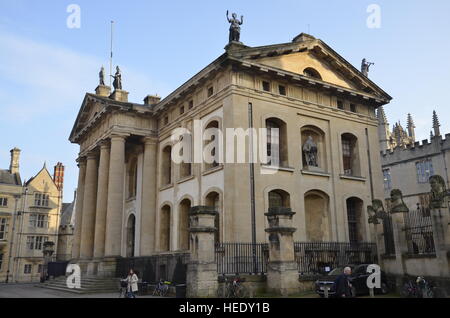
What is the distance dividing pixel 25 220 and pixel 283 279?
40618 mm

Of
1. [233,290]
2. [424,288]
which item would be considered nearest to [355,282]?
[424,288]

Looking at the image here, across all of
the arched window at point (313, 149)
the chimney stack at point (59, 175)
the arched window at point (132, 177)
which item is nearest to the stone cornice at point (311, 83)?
the arched window at point (313, 149)

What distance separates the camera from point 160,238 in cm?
2964

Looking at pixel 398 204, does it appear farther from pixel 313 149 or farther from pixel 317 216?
pixel 313 149

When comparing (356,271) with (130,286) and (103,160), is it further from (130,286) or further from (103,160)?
(103,160)

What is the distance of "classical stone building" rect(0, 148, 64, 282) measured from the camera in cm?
4725

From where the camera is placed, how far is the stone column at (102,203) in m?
30.1

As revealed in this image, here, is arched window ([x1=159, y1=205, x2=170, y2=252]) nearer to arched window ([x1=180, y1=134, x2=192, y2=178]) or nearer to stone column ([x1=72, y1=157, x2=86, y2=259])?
arched window ([x1=180, y1=134, x2=192, y2=178])

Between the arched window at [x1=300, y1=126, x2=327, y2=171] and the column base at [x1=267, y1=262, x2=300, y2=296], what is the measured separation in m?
9.38

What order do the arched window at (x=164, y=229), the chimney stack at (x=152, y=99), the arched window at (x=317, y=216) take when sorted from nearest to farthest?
the arched window at (x=317, y=216)
the arched window at (x=164, y=229)
the chimney stack at (x=152, y=99)

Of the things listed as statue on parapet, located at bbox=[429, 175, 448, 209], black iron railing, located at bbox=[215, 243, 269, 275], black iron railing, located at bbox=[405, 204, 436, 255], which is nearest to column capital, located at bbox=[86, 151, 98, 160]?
black iron railing, located at bbox=[215, 243, 269, 275]

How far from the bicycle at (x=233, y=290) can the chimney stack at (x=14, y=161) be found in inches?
1692

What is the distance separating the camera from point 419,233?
1847 cm

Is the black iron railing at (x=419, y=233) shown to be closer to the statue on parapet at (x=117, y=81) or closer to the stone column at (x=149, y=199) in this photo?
the stone column at (x=149, y=199)
